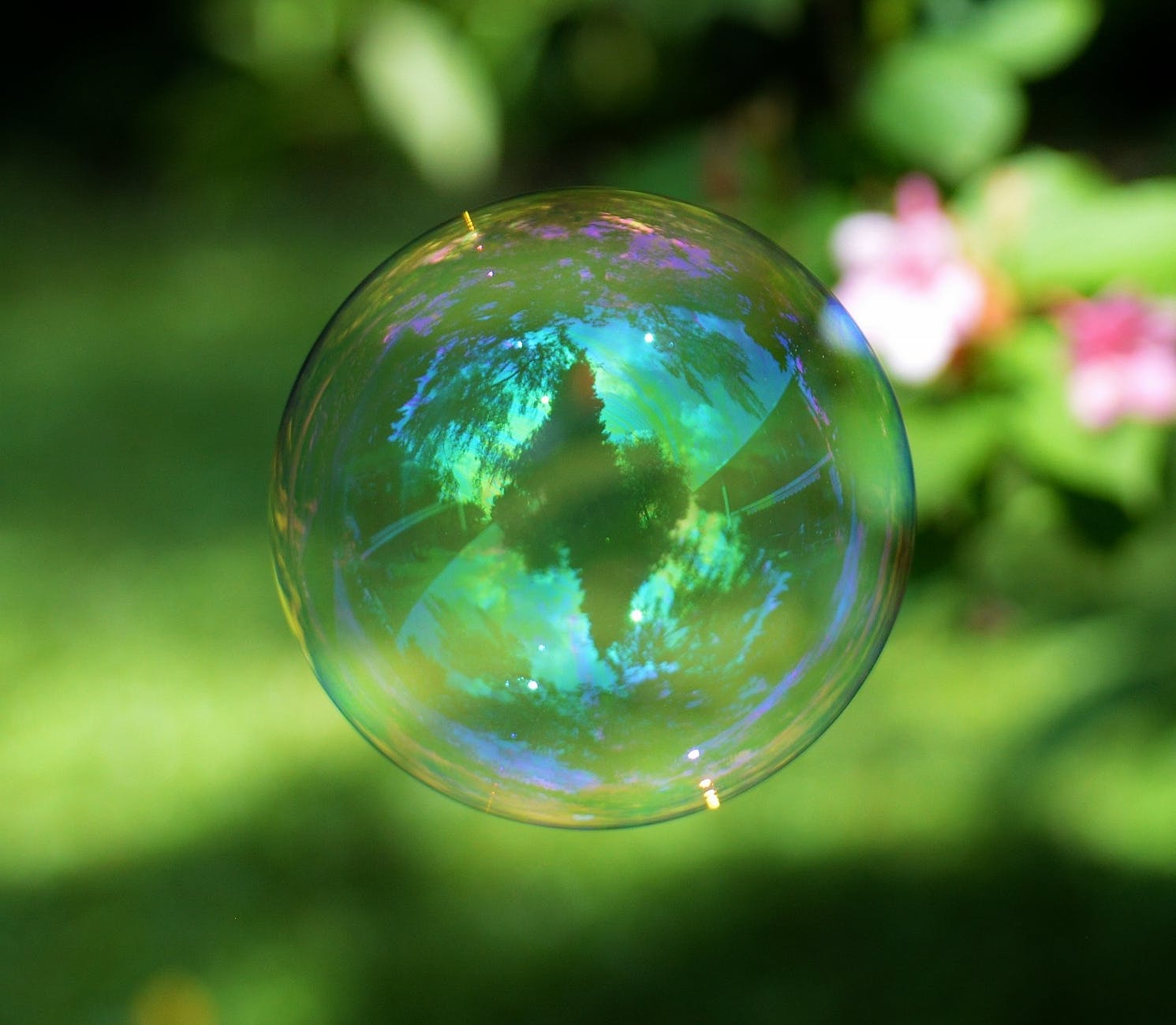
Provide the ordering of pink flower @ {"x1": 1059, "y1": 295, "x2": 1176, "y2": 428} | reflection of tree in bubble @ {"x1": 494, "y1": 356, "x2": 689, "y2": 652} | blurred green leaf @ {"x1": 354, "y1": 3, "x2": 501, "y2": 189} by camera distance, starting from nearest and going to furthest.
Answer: reflection of tree in bubble @ {"x1": 494, "y1": 356, "x2": 689, "y2": 652}, pink flower @ {"x1": 1059, "y1": 295, "x2": 1176, "y2": 428}, blurred green leaf @ {"x1": 354, "y1": 3, "x2": 501, "y2": 189}

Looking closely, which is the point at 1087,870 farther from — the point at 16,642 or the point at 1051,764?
the point at 16,642

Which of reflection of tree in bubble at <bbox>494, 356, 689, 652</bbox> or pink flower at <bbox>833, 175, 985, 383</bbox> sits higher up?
pink flower at <bbox>833, 175, 985, 383</bbox>

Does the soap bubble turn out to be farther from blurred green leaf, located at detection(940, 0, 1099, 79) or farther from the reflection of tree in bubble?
blurred green leaf, located at detection(940, 0, 1099, 79)

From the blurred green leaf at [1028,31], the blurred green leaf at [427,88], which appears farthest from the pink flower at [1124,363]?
the blurred green leaf at [427,88]

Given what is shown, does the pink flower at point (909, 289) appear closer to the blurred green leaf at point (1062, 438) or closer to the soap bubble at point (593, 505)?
the blurred green leaf at point (1062, 438)

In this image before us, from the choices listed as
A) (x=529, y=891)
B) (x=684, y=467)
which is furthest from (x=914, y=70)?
(x=529, y=891)

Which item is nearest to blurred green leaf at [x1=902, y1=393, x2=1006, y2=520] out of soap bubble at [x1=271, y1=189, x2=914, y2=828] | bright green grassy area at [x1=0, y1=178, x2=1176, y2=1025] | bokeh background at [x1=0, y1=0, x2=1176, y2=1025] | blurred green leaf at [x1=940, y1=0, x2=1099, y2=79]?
bokeh background at [x1=0, y1=0, x2=1176, y2=1025]

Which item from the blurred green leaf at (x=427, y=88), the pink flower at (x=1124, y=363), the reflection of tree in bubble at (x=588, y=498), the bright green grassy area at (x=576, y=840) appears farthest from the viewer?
the blurred green leaf at (x=427, y=88)

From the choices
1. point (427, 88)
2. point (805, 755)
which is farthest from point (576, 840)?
point (427, 88)
